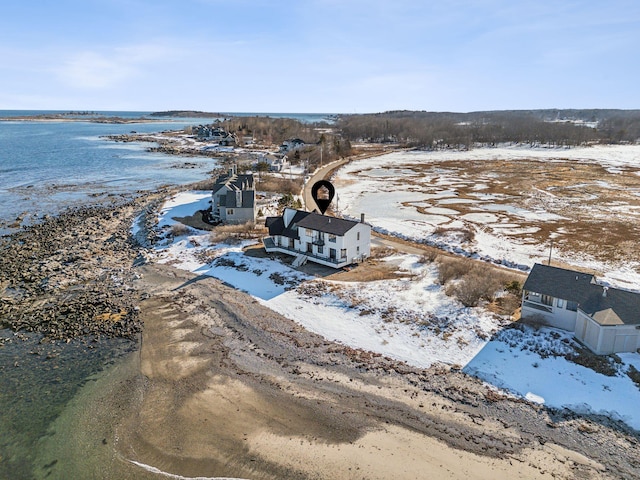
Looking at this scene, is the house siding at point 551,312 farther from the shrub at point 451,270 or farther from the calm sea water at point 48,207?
the calm sea water at point 48,207

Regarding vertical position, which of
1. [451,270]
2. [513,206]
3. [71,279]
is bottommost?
[71,279]

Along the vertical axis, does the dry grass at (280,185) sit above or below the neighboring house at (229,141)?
below

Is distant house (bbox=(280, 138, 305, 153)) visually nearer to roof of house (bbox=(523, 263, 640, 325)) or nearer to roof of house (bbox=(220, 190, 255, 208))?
roof of house (bbox=(220, 190, 255, 208))

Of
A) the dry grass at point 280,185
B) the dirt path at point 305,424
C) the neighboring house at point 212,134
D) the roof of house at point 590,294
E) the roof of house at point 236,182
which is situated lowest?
the dirt path at point 305,424

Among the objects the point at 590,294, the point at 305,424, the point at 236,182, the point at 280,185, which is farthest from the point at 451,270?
the point at 280,185

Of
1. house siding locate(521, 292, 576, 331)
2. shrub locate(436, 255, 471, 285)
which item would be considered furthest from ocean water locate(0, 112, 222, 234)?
house siding locate(521, 292, 576, 331)

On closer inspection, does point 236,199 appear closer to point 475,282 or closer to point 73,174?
point 475,282

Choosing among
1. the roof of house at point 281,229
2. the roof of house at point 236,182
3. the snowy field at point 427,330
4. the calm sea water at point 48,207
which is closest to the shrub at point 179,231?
the snowy field at point 427,330

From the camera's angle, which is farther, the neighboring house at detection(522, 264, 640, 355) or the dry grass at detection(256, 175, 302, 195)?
the dry grass at detection(256, 175, 302, 195)
